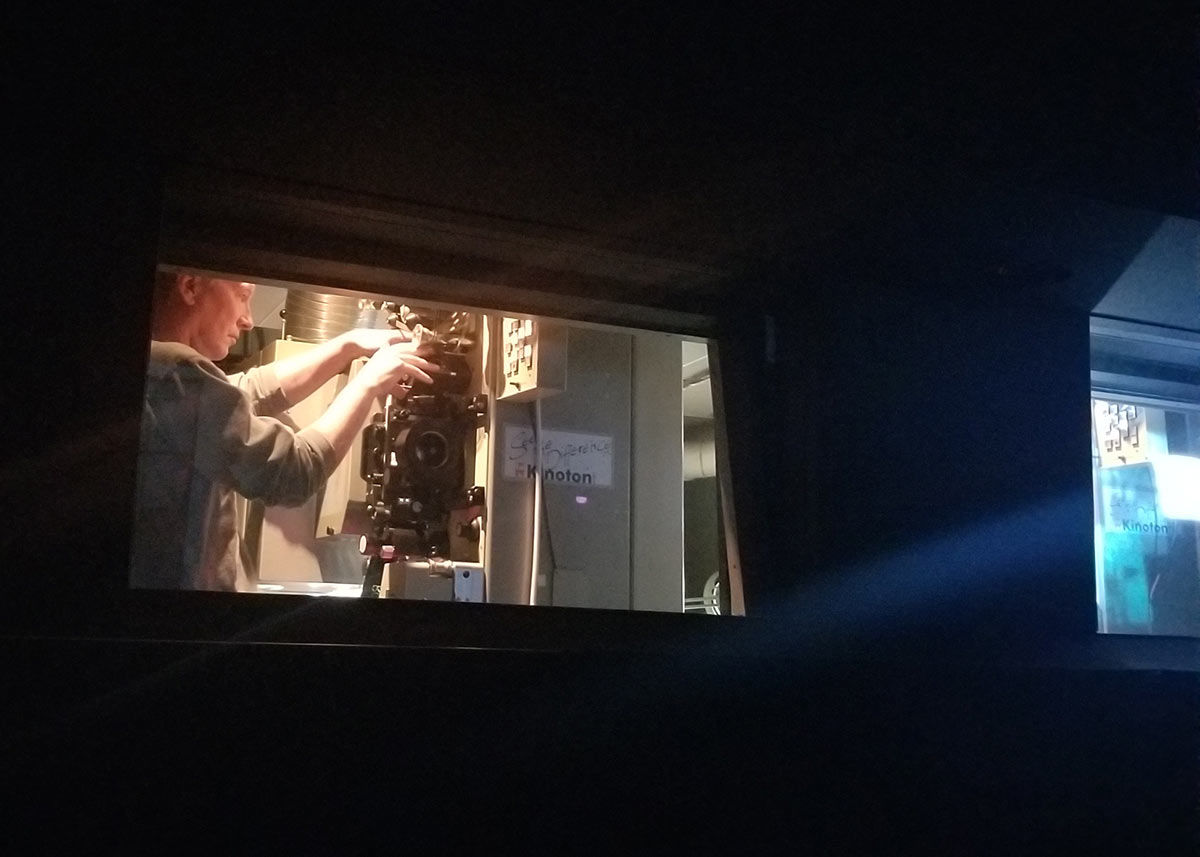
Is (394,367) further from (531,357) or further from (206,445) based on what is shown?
(206,445)

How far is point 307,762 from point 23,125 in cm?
78

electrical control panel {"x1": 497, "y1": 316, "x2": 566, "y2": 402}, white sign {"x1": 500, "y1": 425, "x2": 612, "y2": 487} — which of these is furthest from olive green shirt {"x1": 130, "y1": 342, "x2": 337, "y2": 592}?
white sign {"x1": 500, "y1": 425, "x2": 612, "y2": 487}

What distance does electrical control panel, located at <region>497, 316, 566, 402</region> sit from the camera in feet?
7.35

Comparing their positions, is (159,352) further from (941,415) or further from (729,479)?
(941,415)

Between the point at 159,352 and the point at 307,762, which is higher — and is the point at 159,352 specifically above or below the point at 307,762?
above

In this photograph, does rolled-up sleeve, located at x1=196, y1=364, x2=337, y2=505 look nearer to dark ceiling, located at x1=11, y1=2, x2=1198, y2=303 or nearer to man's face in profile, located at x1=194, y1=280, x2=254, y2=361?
man's face in profile, located at x1=194, y1=280, x2=254, y2=361

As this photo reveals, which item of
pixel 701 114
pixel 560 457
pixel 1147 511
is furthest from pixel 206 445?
pixel 1147 511

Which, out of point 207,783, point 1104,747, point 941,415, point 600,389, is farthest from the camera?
point 600,389

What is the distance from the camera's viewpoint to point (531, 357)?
2.25 meters

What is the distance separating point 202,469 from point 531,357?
32.3 inches

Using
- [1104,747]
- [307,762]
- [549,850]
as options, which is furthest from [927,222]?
[307,762]

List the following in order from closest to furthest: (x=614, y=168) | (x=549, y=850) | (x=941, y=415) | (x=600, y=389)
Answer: (x=549, y=850) < (x=614, y=168) < (x=941, y=415) < (x=600, y=389)

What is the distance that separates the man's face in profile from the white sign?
0.69 meters

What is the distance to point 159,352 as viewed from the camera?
154cm
